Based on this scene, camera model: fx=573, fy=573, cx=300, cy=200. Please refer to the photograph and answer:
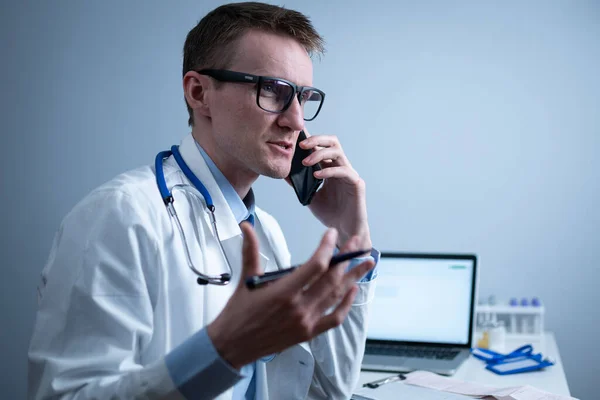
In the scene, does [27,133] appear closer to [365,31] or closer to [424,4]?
[365,31]

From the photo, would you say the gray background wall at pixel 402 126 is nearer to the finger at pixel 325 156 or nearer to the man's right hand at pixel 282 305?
the finger at pixel 325 156

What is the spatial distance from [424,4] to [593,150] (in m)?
0.91

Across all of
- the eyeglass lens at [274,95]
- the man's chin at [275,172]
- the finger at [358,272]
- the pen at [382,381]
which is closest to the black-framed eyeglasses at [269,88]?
the eyeglass lens at [274,95]

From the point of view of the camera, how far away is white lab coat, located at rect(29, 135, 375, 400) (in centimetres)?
87

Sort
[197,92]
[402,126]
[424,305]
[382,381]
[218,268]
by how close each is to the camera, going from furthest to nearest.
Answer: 1. [402,126]
2. [424,305]
3. [382,381]
4. [197,92]
5. [218,268]

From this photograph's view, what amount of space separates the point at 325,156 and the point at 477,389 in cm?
66

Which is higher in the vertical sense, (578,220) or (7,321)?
(578,220)

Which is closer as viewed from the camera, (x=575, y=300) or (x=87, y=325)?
(x=87, y=325)

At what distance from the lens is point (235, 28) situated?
124 cm

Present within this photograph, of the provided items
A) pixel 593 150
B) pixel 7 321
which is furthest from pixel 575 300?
pixel 7 321

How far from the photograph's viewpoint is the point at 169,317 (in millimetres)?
1036

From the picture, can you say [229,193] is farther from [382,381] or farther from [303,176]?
[382,381]

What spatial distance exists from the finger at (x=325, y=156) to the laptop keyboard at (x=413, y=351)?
0.87 m

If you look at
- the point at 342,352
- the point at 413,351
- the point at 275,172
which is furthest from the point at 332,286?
the point at 413,351
